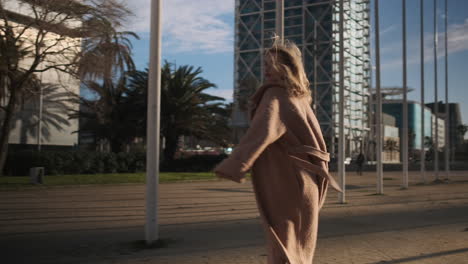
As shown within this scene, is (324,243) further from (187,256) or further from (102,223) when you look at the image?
(102,223)

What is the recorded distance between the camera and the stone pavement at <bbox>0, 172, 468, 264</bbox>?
5738 millimetres

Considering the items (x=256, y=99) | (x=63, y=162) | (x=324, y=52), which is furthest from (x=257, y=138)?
(x=324, y=52)

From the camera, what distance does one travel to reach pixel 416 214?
10242 millimetres

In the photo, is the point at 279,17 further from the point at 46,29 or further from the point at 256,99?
the point at 46,29

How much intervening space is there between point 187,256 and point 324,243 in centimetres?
223

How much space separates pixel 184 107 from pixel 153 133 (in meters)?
22.1

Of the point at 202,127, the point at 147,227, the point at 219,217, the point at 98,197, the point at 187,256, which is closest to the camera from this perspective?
the point at 187,256

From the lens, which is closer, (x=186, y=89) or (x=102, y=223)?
(x=102, y=223)

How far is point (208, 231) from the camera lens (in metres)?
7.71

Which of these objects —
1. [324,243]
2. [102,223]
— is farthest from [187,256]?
[102,223]

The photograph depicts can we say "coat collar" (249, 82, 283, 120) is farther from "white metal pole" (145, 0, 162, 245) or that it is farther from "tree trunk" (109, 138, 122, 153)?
"tree trunk" (109, 138, 122, 153)

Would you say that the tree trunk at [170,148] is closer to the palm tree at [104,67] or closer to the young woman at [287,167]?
the palm tree at [104,67]

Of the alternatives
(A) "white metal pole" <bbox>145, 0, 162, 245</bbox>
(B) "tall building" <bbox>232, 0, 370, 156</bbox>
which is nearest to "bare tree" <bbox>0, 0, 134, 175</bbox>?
(A) "white metal pole" <bbox>145, 0, 162, 245</bbox>

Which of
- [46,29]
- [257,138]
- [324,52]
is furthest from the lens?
[324,52]
